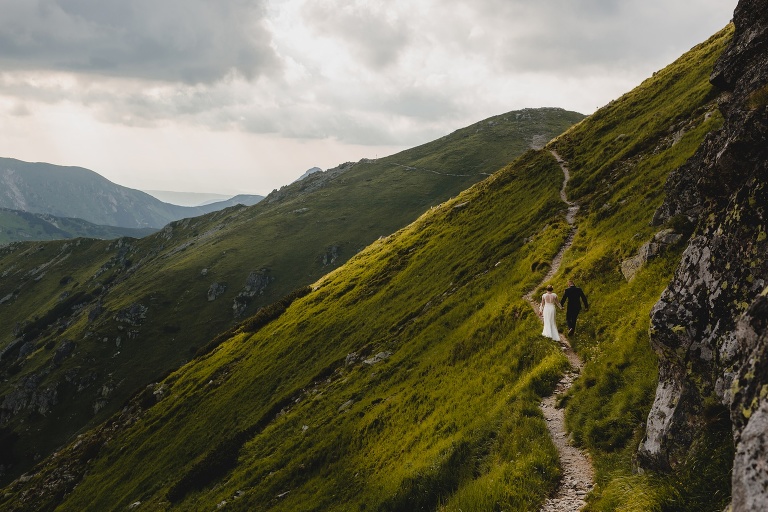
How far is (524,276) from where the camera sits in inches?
1344

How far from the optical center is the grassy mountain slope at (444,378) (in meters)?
15.0

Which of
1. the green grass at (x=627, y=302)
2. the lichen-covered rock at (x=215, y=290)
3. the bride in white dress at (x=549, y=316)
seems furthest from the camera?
the lichen-covered rock at (x=215, y=290)

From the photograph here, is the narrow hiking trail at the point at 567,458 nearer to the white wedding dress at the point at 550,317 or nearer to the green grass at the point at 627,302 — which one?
the green grass at the point at 627,302

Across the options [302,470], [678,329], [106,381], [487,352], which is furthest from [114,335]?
[678,329]

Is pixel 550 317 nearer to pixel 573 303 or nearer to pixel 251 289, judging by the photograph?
pixel 573 303

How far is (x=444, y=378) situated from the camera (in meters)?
26.5

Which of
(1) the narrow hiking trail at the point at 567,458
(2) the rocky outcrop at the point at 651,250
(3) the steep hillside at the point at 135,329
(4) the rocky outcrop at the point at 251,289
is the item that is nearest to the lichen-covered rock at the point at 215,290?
(3) the steep hillside at the point at 135,329

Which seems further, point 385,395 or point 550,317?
point 385,395

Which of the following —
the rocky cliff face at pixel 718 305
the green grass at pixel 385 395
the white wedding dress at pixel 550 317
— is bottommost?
the green grass at pixel 385 395

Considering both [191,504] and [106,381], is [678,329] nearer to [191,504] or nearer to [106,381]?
[191,504]

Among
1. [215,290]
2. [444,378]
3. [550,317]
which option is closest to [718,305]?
[550,317]

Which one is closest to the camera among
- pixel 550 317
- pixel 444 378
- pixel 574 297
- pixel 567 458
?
pixel 567 458

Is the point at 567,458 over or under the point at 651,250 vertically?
under

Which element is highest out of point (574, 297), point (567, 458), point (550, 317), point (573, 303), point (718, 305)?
point (718, 305)
